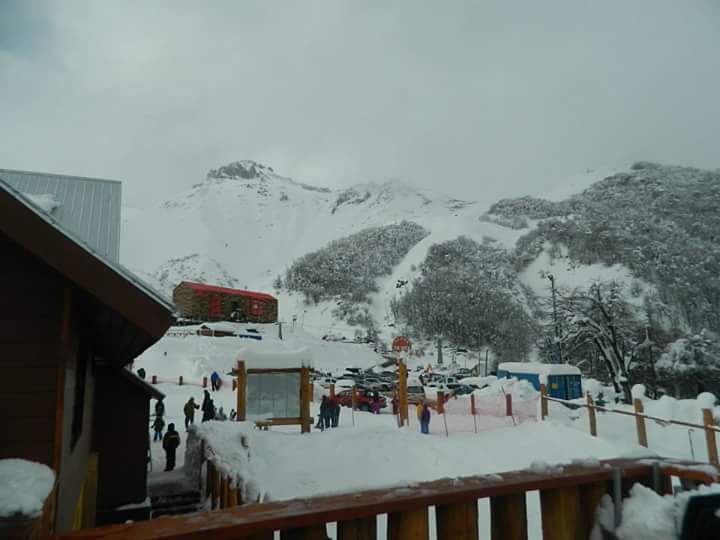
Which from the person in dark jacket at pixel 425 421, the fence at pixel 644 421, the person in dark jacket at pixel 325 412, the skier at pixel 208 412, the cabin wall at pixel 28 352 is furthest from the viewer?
the skier at pixel 208 412

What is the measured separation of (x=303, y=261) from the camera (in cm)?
9775

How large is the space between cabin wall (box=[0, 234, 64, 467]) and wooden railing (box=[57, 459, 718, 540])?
2.47 m

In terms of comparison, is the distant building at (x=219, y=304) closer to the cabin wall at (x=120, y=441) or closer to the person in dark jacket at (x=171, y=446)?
the person in dark jacket at (x=171, y=446)

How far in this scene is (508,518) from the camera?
194 cm

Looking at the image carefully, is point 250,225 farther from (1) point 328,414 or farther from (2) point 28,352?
(2) point 28,352

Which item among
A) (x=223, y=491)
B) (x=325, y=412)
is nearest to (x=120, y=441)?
(x=223, y=491)

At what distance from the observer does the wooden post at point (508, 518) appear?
6.30ft

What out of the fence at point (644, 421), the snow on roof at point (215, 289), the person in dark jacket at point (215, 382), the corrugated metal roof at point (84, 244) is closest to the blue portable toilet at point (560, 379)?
the fence at point (644, 421)

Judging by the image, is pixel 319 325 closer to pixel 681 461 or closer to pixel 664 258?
pixel 664 258

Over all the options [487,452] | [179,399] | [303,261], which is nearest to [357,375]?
[179,399]

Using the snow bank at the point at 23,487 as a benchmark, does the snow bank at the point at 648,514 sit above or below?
below

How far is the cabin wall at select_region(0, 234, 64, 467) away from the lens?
3275mm

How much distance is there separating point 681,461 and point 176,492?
1183cm

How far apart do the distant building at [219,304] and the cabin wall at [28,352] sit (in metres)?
53.9
